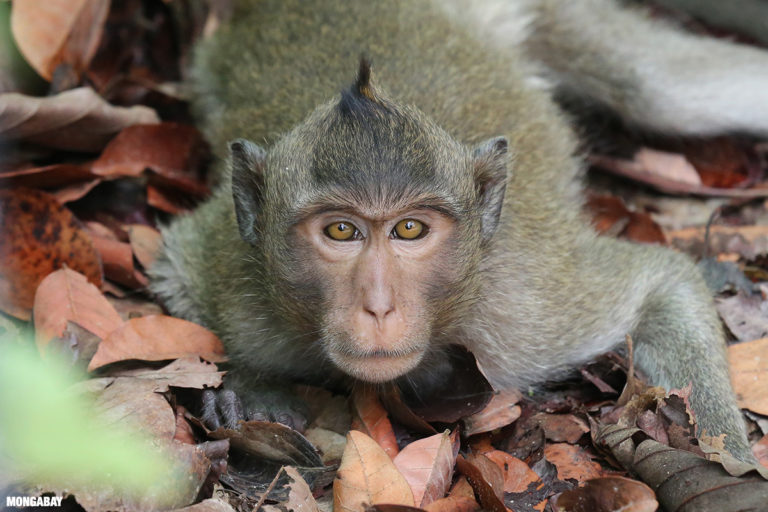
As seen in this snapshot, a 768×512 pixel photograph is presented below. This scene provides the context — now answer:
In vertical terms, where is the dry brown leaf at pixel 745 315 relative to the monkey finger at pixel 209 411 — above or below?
above

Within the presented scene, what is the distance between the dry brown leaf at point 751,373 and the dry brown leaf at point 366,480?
1.85 m

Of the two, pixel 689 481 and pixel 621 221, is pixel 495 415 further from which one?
pixel 621 221

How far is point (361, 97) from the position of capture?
3.48m

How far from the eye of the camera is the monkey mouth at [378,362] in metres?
3.30

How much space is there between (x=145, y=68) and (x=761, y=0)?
4.67m

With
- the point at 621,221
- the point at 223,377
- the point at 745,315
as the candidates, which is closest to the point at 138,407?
the point at 223,377

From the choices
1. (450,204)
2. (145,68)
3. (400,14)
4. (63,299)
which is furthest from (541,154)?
(145,68)

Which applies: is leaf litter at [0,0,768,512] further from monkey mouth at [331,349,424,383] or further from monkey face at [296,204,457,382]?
monkey face at [296,204,457,382]

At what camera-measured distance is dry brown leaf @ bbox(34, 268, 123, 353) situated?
4102mm

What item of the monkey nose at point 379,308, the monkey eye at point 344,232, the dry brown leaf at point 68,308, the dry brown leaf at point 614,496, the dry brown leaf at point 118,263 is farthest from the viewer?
the dry brown leaf at point 118,263

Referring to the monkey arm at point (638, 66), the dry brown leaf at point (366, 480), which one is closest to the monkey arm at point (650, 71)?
the monkey arm at point (638, 66)

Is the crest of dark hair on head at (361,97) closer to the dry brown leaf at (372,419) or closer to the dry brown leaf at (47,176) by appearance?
the dry brown leaf at (372,419)

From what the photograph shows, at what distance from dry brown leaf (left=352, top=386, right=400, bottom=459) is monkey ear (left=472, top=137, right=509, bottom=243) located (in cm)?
90

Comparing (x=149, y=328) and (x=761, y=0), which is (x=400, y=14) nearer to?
(x=149, y=328)
